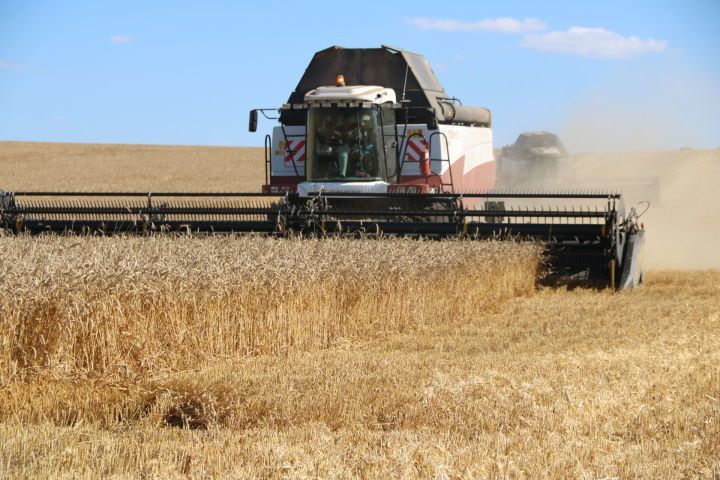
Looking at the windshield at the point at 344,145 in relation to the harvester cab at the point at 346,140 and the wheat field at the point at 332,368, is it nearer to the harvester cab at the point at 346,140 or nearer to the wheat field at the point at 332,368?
the harvester cab at the point at 346,140

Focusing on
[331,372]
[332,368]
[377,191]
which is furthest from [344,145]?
[331,372]

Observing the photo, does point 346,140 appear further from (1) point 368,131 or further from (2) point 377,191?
(2) point 377,191

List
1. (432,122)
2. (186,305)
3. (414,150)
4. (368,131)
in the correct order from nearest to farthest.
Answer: (186,305) → (368,131) → (432,122) → (414,150)

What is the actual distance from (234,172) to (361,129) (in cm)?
2701

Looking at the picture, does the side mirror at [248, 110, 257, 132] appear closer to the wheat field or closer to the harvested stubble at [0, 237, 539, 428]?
the harvested stubble at [0, 237, 539, 428]

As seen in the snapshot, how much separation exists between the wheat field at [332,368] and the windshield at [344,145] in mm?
2864

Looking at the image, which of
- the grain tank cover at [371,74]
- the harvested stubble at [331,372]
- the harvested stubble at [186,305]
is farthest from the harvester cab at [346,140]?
the harvested stubble at [331,372]

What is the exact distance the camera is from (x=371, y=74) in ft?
48.4

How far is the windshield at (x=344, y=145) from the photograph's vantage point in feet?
43.3

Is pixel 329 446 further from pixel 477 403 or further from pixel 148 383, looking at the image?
pixel 148 383

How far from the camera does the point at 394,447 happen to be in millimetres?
4609

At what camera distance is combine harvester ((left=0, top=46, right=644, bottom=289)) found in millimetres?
11711

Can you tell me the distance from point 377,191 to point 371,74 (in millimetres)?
2421

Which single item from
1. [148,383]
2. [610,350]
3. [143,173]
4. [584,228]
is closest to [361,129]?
[584,228]
